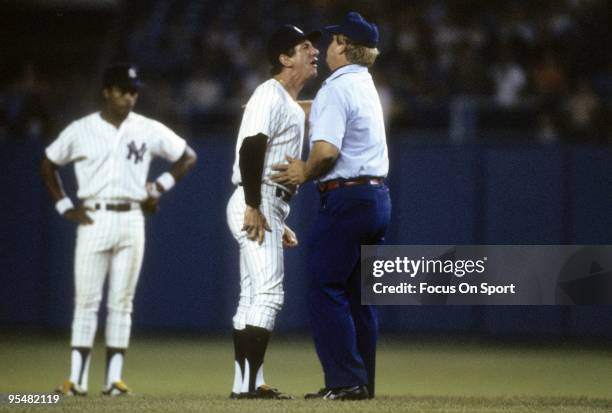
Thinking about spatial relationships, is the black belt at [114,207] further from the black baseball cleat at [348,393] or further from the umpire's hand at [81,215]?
the black baseball cleat at [348,393]

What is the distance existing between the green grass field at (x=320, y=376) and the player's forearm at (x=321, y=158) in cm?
105

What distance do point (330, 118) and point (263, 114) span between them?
1.28 ft

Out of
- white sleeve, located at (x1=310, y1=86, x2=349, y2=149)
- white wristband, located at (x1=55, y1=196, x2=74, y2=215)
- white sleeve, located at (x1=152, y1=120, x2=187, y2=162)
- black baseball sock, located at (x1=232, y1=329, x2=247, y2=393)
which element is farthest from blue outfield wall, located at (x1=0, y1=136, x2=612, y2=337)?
white sleeve, located at (x1=310, y1=86, x2=349, y2=149)

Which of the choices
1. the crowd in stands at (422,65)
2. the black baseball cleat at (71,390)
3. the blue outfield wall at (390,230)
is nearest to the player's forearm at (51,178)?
the black baseball cleat at (71,390)

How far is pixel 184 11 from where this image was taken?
13945mm

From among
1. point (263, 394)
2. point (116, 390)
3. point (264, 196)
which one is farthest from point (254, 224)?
point (116, 390)

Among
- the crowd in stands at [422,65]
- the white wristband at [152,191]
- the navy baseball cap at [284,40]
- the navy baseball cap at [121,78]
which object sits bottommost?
the white wristband at [152,191]

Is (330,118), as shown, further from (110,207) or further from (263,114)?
(110,207)

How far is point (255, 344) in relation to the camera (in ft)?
18.2

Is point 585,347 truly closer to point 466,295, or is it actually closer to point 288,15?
point 466,295

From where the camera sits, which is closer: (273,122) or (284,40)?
(273,122)

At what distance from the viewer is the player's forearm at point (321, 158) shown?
17.2 feet

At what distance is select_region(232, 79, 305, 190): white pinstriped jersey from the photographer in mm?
5477

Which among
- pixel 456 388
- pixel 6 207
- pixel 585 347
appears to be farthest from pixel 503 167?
pixel 6 207
